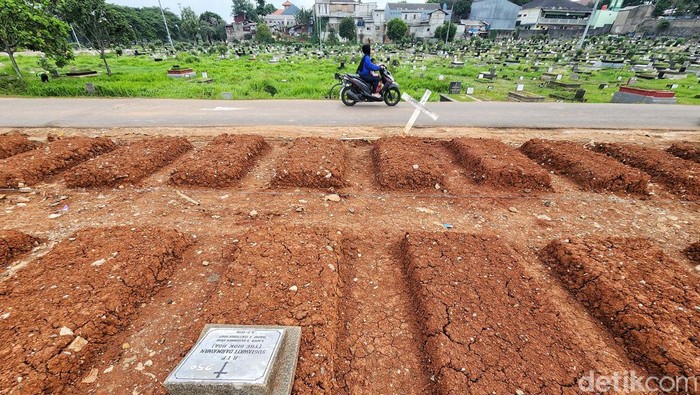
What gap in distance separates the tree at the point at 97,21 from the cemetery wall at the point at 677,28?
71.0 meters

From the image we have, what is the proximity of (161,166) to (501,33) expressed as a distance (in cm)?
7345

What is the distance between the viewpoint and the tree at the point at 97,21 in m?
13.9

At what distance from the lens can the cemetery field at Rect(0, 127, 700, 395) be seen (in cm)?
224

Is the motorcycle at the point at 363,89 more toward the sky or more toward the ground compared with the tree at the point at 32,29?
more toward the ground

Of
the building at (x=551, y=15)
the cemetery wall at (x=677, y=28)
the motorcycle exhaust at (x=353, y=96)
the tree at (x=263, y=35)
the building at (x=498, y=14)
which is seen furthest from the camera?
the building at (x=498, y=14)

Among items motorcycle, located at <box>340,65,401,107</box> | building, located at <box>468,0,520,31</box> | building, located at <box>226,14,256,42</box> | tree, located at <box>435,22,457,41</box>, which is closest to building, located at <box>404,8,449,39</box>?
tree, located at <box>435,22,457,41</box>

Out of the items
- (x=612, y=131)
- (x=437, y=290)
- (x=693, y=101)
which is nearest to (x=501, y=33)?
(x=693, y=101)

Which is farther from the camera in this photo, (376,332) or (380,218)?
(380,218)

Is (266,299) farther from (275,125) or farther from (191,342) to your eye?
(275,125)

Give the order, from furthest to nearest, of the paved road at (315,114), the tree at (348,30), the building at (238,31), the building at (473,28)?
the building at (238,31) < the building at (473,28) < the tree at (348,30) < the paved road at (315,114)

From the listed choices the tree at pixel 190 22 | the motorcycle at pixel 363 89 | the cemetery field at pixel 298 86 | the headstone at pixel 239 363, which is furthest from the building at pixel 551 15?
the headstone at pixel 239 363

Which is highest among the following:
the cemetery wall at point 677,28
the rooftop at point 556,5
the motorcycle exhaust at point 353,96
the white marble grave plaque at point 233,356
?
the rooftop at point 556,5

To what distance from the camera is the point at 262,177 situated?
5348 millimetres

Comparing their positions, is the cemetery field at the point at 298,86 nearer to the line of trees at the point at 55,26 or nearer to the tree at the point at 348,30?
the line of trees at the point at 55,26
